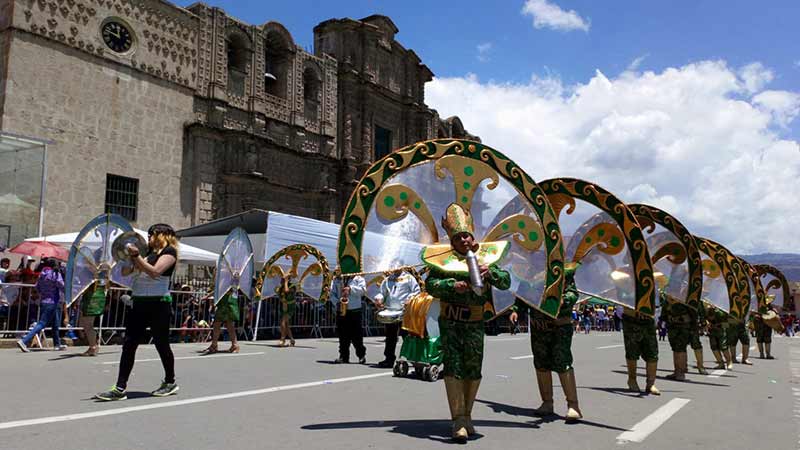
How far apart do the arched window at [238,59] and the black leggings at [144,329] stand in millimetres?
21459

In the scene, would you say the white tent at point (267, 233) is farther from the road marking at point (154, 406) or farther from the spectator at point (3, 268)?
the road marking at point (154, 406)

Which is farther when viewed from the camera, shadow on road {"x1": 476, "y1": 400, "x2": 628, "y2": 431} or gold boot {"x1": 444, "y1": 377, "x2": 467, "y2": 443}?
shadow on road {"x1": 476, "y1": 400, "x2": 628, "y2": 431}

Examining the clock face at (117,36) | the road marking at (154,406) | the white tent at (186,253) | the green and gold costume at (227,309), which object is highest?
the clock face at (117,36)

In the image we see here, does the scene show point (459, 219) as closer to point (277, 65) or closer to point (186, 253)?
point (186, 253)

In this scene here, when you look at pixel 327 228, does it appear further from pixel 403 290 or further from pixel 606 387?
pixel 606 387

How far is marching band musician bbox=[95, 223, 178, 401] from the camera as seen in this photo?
702 cm

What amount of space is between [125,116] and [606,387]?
1981cm

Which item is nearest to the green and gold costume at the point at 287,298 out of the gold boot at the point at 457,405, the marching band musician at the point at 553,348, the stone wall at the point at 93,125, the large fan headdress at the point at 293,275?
the large fan headdress at the point at 293,275

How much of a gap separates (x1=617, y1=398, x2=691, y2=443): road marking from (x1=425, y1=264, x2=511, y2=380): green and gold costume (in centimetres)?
157

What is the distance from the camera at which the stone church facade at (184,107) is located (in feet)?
68.7

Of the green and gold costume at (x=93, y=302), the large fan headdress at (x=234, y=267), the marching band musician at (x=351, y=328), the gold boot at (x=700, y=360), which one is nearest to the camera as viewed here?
the green and gold costume at (x=93, y=302)

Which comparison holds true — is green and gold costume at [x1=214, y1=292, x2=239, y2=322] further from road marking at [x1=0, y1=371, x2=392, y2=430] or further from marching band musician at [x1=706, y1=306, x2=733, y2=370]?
marching band musician at [x1=706, y1=306, x2=733, y2=370]

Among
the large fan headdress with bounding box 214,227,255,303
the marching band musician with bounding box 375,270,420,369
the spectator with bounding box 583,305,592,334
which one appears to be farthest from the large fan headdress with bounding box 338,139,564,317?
the spectator with bounding box 583,305,592,334

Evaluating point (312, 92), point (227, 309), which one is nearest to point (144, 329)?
point (227, 309)
